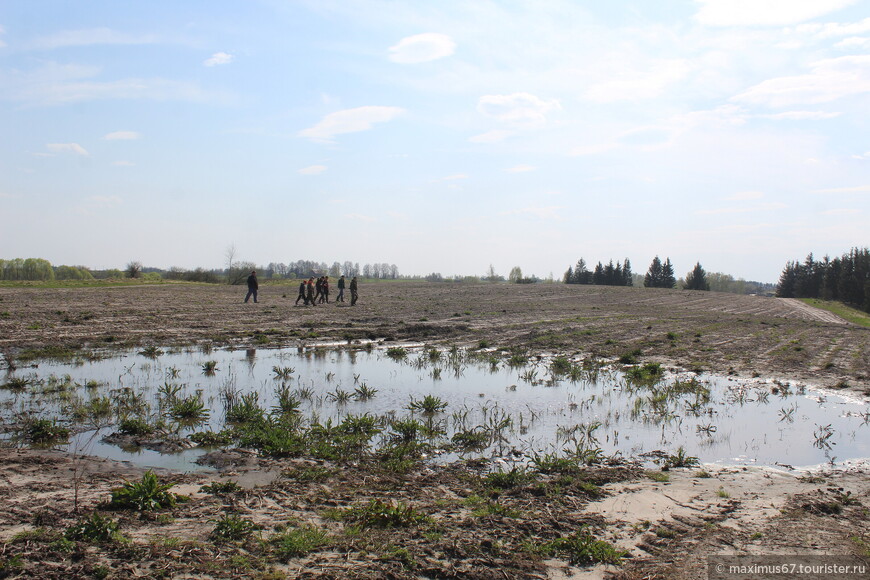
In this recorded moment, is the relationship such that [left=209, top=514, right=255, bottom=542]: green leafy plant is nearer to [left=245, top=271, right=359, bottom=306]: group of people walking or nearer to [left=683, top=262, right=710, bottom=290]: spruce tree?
[left=245, top=271, right=359, bottom=306]: group of people walking

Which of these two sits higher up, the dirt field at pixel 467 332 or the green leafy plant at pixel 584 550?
the dirt field at pixel 467 332

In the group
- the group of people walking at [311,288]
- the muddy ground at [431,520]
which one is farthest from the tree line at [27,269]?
the muddy ground at [431,520]

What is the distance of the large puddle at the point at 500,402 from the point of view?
8.97m

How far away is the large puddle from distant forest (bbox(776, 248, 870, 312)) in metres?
67.9

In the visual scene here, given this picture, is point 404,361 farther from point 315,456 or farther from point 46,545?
point 46,545

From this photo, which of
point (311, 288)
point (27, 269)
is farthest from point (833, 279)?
point (27, 269)

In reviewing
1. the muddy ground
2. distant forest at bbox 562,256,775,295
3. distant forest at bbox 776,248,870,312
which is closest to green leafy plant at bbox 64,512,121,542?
the muddy ground

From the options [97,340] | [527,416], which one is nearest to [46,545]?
[527,416]

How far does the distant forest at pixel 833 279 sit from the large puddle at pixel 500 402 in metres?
67.9

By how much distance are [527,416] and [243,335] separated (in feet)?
43.8

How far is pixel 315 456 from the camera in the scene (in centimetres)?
774

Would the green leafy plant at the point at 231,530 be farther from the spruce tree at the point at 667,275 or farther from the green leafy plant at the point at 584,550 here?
the spruce tree at the point at 667,275

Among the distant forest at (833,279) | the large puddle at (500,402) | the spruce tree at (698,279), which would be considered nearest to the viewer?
the large puddle at (500,402)

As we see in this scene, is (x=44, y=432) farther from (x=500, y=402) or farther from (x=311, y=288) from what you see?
(x=311, y=288)
